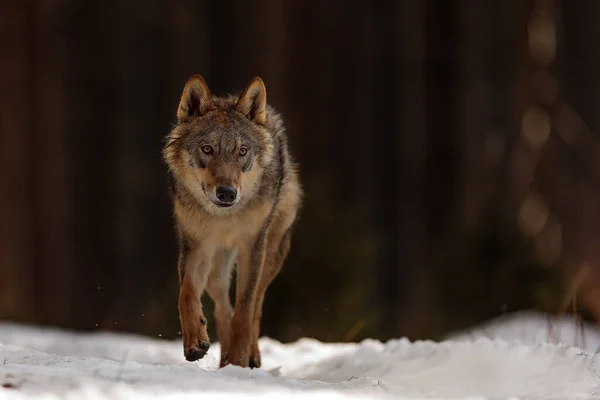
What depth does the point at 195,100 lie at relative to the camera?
5051 millimetres

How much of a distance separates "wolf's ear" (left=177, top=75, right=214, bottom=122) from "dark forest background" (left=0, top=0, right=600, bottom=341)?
15.0ft

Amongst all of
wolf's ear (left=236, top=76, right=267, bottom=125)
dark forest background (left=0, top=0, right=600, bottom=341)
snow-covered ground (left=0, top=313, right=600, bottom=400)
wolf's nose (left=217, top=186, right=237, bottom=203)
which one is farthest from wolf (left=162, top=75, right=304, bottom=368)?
dark forest background (left=0, top=0, right=600, bottom=341)

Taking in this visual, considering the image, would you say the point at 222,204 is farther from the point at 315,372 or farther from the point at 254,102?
the point at 315,372

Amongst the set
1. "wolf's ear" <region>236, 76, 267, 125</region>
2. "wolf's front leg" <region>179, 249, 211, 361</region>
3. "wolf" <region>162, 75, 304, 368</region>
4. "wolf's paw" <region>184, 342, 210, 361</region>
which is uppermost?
"wolf's ear" <region>236, 76, 267, 125</region>

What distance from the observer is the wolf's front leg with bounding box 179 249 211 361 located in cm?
453

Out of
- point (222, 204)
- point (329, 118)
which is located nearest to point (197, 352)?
point (222, 204)

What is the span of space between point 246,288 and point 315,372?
0.63 meters

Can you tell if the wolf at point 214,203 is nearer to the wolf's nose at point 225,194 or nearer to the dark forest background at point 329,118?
the wolf's nose at point 225,194

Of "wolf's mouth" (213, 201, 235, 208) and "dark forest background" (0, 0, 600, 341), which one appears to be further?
"dark forest background" (0, 0, 600, 341)

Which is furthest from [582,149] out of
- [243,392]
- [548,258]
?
[243,392]

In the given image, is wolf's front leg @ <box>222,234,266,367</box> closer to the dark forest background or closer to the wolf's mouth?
the wolf's mouth

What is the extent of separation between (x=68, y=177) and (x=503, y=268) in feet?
17.5

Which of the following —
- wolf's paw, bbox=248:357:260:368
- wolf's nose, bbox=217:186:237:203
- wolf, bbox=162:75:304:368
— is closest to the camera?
wolf's nose, bbox=217:186:237:203

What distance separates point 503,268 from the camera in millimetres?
8641
